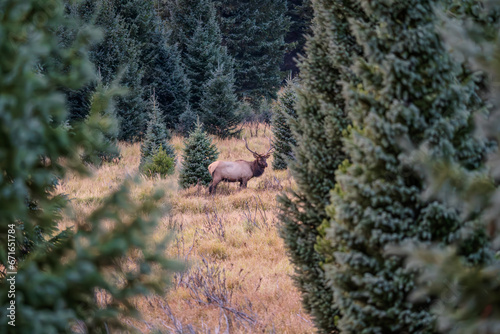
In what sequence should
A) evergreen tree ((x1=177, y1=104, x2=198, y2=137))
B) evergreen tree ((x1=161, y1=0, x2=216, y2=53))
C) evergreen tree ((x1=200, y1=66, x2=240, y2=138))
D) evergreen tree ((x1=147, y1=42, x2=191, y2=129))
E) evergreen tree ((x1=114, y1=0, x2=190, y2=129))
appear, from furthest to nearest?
1. evergreen tree ((x1=161, y1=0, x2=216, y2=53))
2. evergreen tree ((x1=147, y1=42, x2=191, y2=129))
3. evergreen tree ((x1=177, y1=104, x2=198, y2=137))
4. evergreen tree ((x1=114, y1=0, x2=190, y2=129))
5. evergreen tree ((x1=200, y1=66, x2=240, y2=138))

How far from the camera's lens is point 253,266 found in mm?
6625

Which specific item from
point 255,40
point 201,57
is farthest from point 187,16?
point 255,40

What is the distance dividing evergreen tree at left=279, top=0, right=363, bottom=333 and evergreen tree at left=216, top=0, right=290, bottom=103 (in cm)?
2219

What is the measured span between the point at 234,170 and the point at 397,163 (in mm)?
7971

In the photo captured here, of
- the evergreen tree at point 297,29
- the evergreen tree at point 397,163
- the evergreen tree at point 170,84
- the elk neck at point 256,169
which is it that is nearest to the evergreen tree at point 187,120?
the evergreen tree at point 170,84

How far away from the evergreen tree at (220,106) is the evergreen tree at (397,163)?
52.8ft

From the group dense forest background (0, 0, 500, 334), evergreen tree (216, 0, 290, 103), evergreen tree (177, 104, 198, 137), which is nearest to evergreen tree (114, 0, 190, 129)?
evergreen tree (177, 104, 198, 137)

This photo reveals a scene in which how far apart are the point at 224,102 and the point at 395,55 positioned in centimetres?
1646

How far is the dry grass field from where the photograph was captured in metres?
4.89

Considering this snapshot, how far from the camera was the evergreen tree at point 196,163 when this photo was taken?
1182 centimetres

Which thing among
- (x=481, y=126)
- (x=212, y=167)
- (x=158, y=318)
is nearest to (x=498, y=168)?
(x=481, y=126)

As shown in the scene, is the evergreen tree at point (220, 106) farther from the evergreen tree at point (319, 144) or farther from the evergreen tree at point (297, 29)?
the evergreen tree at point (319, 144)

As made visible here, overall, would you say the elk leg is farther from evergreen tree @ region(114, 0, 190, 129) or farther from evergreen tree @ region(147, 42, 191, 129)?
evergreen tree @ region(147, 42, 191, 129)

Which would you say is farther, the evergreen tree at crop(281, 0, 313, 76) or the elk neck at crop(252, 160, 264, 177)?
the evergreen tree at crop(281, 0, 313, 76)
